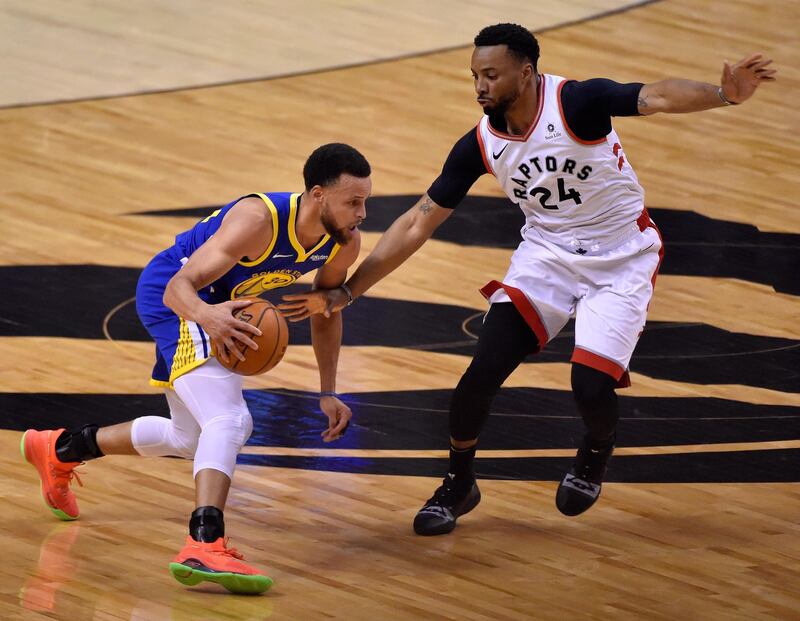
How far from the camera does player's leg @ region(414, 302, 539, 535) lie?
16.7 feet

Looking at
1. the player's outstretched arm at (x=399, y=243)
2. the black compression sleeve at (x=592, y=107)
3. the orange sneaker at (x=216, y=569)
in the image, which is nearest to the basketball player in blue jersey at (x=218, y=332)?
the orange sneaker at (x=216, y=569)

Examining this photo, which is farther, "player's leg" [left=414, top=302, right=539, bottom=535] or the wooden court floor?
"player's leg" [left=414, top=302, right=539, bottom=535]

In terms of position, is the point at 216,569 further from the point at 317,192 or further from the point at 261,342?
the point at 317,192

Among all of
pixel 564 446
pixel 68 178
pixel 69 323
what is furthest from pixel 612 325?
pixel 68 178

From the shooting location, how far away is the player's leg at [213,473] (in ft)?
14.5

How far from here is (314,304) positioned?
4.98 metres

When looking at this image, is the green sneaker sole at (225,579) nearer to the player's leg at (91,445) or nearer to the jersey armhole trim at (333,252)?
the player's leg at (91,445)

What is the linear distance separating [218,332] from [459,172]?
1201mm

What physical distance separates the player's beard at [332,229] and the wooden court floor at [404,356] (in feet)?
A: 3.36

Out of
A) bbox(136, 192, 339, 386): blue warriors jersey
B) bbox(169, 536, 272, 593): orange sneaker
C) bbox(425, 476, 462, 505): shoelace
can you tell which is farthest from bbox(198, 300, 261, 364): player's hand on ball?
bbox(425, 476, 462, 505): shoelace

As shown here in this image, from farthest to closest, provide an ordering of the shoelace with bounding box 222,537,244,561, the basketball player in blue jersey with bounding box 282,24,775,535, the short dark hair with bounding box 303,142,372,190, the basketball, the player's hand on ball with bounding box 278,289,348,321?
the basketball player in blue jersey with bounding box 282,24,775,535 → the player's hand on ball with bounding box 278,289,348,321 → the short dark hair with bounding box 303,142,372,190 → the basketball → the shoelace with bounding box 222,537,244,561

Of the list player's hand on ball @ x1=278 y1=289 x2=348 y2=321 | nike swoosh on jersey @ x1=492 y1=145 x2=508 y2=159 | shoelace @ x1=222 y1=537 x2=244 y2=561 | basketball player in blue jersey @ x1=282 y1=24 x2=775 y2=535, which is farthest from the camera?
nike swoosh on jersey @ x1=492 y1=145 x2=508 y2=159

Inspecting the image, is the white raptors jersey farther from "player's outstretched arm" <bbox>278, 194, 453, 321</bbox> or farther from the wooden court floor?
the wooden court floor

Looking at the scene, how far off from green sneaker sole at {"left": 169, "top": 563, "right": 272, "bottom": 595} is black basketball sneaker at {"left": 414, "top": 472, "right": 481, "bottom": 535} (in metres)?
0.85
